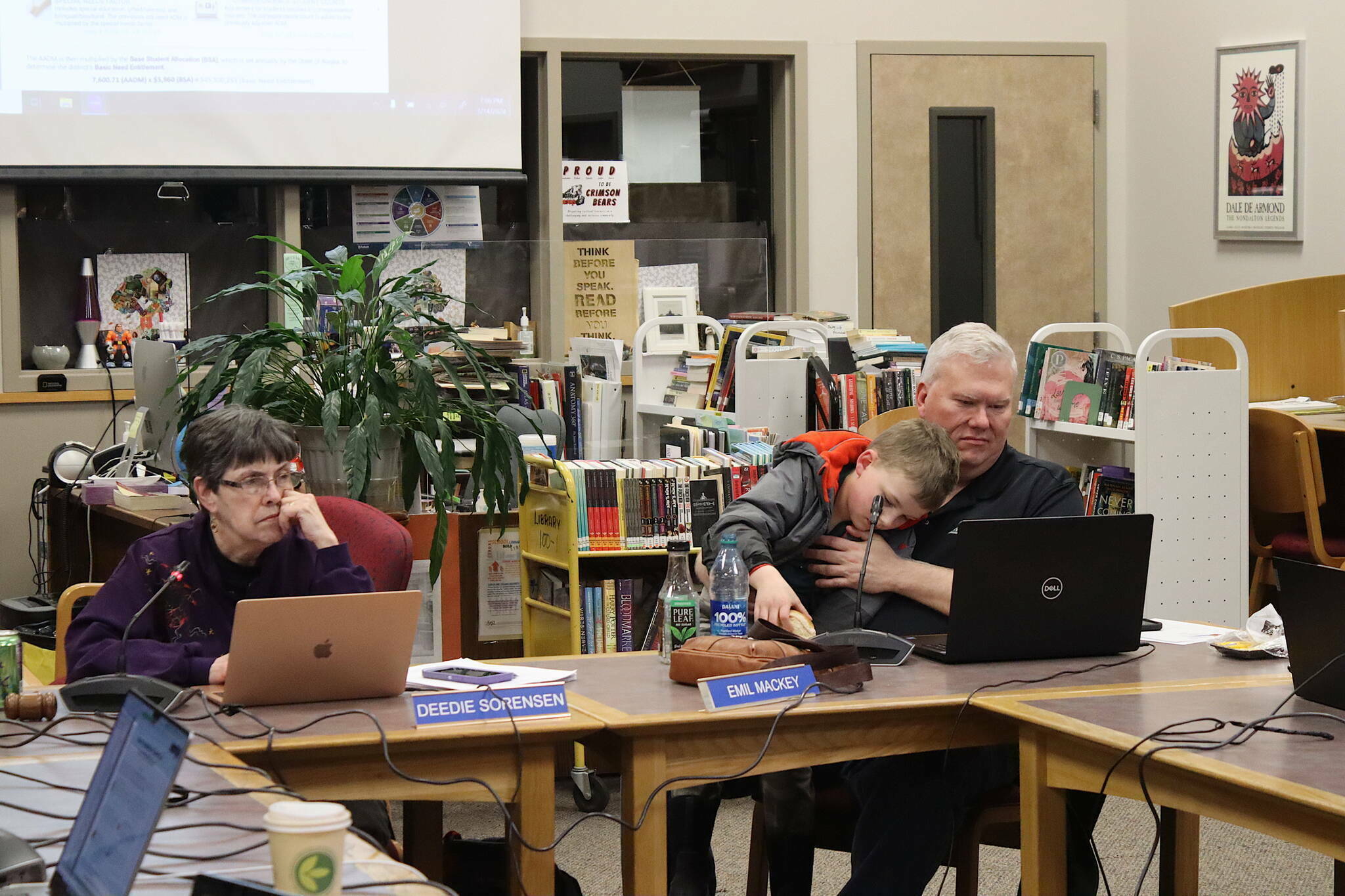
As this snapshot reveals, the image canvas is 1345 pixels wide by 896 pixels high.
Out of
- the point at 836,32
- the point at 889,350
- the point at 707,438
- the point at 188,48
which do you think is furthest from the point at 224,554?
the point at 836,32

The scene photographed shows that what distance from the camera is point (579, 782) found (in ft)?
12.2

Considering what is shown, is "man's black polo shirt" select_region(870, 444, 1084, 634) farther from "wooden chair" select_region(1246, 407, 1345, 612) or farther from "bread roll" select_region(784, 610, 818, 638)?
"wooden chair" select_region(1246, 407, 1345, 612)

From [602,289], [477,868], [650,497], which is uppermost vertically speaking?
[602,289]

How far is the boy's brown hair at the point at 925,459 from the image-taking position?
8.34 ft

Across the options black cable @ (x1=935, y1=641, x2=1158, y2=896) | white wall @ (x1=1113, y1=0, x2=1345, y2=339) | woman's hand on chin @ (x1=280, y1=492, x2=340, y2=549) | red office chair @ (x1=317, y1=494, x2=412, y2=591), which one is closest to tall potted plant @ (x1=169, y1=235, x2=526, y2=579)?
red office chair @ (x1=317, y1=494, x2=412, y2=591)

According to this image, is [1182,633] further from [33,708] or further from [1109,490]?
[33,708]

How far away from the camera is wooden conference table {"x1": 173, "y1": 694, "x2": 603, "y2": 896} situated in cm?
196

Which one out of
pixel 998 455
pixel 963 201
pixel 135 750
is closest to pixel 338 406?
pixel 998 455

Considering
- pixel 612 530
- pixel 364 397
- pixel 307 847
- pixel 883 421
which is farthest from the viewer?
pixel 883 421

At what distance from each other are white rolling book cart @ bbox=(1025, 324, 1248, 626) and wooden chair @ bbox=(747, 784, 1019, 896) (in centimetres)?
167

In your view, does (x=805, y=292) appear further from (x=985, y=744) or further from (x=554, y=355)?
(x=985, y=744)

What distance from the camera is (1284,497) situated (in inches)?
187

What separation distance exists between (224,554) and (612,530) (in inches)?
58.4

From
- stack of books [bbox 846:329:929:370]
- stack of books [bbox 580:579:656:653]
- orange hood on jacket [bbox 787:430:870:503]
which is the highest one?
stack of books [bbox 846:329:929:370]
